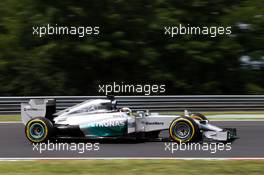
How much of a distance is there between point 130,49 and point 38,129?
1159 cm

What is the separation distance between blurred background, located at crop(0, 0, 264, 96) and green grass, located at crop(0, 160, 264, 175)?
509 inches

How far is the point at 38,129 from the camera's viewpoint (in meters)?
11.0

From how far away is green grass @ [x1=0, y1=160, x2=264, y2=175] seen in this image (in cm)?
772

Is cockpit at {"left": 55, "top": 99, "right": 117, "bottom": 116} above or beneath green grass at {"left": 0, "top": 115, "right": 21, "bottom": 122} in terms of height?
above

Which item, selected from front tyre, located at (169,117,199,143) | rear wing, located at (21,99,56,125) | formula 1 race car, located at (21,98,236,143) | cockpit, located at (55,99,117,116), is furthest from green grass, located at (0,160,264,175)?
rear wing, located at (21,99,56,125)

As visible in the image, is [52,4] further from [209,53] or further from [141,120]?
[141,120]

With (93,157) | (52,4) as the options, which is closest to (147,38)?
(52,4)

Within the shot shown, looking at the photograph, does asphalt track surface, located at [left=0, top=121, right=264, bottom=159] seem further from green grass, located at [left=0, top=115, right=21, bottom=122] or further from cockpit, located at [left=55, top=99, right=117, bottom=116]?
green grass, located at [left=0, top=115, right=21, bottom=122]

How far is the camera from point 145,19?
892 inches

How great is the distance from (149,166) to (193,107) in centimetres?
923

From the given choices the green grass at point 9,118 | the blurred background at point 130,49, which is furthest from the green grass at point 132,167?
the blurred background at point 130,49

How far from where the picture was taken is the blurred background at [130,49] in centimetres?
2181

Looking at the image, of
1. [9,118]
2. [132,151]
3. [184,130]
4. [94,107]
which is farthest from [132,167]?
[9,118]

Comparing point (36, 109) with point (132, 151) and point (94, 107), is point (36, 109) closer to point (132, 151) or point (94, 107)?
point (94, 107)
